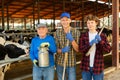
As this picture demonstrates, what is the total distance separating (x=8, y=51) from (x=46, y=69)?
122cm

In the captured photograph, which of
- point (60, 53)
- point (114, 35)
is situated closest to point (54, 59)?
point (60, 53)

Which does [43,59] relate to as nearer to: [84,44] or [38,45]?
[38,45]

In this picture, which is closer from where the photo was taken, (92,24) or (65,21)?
(92,24)

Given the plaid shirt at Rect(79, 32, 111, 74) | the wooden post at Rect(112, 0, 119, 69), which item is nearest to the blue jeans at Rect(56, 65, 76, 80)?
the plaid shirt at Rect(79, 32, 111, 74)

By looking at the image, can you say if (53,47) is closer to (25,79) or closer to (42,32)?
(42,32)

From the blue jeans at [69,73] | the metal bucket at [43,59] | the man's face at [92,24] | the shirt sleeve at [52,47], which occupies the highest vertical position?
the man's face at [92,24]

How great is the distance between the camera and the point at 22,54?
4.41 metres

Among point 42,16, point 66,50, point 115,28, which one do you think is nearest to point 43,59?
point 66,50

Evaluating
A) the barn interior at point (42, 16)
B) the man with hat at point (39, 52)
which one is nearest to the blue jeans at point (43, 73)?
the man with hat at point (39, 52)

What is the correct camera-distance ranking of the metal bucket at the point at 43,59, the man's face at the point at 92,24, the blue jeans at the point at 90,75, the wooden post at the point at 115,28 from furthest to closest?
the wooden post at the point at 115,28 → the metal bucket at the point at 43,59 → the blue jeans at the point at 90,75 → the man's face at the point at 92,24

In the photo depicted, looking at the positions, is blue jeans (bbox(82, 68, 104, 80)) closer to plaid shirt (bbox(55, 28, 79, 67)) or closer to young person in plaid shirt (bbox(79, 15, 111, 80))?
young person in plaid shirt (bbox(79, 15, 111, 80))

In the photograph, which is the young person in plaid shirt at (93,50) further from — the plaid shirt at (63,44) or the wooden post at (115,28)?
the wooden post at (115,28)

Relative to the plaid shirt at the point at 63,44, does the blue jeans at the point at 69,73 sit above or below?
below

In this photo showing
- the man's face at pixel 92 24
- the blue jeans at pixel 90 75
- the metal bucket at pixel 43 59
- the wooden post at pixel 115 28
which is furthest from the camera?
the wooden post at pixel 115 28
